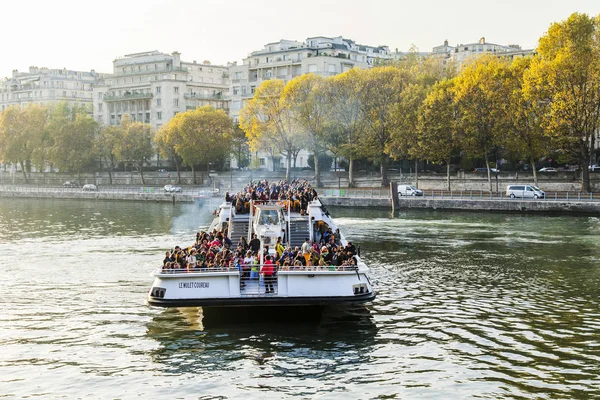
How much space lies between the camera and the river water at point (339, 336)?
21.5m

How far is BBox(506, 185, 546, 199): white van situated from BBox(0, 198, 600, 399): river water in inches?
1242

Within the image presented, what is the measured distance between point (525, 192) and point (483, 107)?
10.9 metres

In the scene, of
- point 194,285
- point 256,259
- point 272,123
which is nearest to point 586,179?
point 272,123

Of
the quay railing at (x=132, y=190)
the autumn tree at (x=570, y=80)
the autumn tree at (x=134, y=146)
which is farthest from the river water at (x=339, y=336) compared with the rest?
the autumn tree at (x=134, y=146)

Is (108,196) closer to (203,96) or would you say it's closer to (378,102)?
(378,102)

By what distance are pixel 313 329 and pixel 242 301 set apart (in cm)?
304

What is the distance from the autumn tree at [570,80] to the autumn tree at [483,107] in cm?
552

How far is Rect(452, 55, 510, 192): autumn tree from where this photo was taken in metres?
82.9

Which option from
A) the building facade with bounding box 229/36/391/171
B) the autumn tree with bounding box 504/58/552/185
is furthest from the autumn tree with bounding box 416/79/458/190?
the building facade with bounding box 229/36/391/171

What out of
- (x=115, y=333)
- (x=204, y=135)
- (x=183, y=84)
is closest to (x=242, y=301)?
(x=115, y=333)

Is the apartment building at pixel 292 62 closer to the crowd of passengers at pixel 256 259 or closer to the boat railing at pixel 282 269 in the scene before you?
the crowd of passengers at pixel 256 259

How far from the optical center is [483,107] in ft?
276

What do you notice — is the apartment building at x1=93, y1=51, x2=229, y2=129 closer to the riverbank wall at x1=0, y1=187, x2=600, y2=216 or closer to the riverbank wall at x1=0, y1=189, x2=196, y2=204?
the riverbank wall at x1=0, y1=189, x2=196, y2=204

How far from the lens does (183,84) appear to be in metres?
171
